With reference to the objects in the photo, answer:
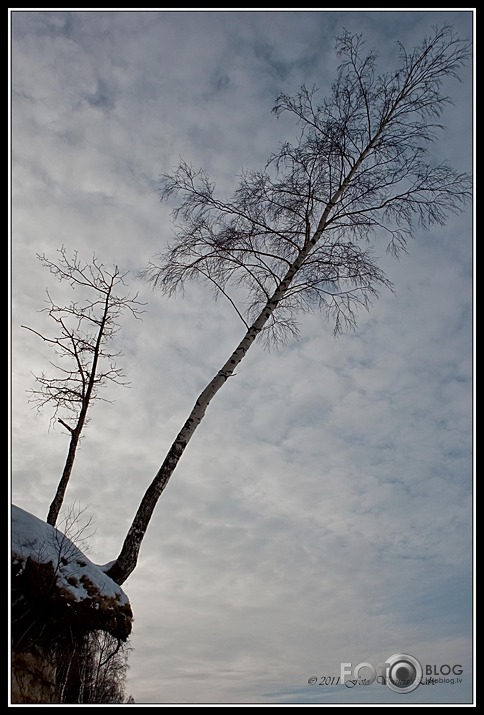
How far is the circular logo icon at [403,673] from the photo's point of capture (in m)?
7.16

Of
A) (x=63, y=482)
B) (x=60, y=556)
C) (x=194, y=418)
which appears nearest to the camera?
(x=60, y=556)

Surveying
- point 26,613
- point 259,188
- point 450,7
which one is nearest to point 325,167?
point 259,188

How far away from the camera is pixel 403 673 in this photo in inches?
290

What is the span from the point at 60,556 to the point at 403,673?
201 inches

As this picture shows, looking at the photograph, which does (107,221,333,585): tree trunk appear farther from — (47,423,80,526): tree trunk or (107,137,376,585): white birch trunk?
(47,423,80,526): tree trunk

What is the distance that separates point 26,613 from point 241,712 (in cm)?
322

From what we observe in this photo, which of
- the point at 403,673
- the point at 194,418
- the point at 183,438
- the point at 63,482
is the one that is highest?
the point at 194,418

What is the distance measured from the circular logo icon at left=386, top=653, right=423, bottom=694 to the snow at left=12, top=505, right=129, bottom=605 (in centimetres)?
389

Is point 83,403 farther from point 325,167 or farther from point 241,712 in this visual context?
point 241,712

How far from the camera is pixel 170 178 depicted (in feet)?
31.7

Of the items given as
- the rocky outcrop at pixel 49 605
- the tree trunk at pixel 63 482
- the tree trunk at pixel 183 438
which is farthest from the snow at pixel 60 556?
the tree trunk at pixel 63 482

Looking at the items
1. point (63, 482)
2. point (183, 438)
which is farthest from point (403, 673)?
point (63, 482)

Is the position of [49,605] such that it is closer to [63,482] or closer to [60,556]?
[60,556]
